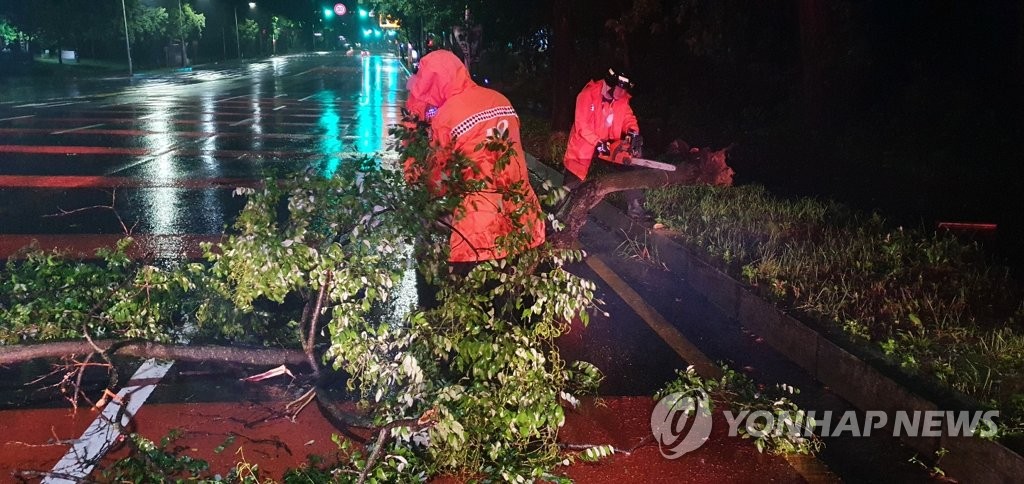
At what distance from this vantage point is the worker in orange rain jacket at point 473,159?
12.9 ft

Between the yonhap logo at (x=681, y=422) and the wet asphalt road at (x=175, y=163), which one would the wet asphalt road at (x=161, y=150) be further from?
the yonhap logo at (x=681, y=422)

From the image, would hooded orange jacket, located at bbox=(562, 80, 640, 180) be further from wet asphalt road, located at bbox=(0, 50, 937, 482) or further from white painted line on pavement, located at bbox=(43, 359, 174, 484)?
white painted line on pavement, located at bbox=(43, 359, 174, 484)

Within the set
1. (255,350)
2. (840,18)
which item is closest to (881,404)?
(255,350)

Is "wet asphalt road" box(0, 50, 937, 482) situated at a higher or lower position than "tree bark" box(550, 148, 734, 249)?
lower

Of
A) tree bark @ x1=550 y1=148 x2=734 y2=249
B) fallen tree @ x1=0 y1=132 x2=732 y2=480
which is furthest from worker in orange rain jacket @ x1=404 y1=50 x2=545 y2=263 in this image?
tree bark @ x1=550 y1=148 x2=734 y2=249

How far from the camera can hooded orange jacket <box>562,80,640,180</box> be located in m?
6.79

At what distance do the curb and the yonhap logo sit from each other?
92 centimetres

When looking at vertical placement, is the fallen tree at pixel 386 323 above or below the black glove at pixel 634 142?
below

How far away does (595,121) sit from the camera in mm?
6855

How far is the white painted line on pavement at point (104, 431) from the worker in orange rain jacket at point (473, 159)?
1.73 metres

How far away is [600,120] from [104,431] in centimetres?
455

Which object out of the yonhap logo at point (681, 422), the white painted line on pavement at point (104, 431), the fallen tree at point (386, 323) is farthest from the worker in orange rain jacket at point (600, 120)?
the white painted line on pavement at point (104, 431)

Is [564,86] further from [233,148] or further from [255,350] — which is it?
[255,350]

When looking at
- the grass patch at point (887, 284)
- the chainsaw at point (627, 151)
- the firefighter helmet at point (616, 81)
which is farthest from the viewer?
the chainsaw at point (627, 151)
